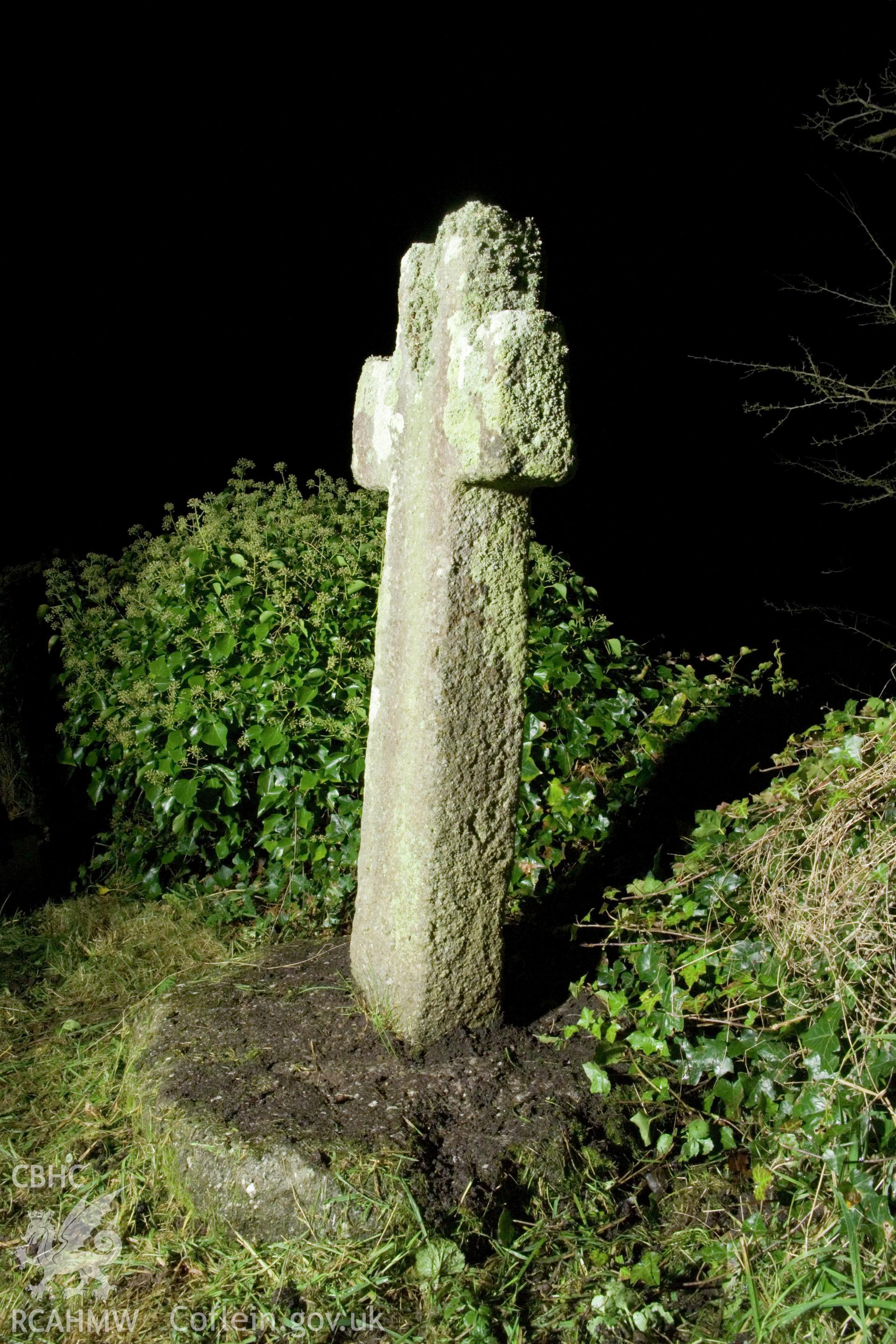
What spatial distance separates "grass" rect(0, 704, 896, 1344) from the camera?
5.76 ft

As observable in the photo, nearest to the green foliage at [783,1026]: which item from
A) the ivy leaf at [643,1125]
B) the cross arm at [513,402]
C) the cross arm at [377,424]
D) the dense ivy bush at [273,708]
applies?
the ivy leaf at [643,1125]

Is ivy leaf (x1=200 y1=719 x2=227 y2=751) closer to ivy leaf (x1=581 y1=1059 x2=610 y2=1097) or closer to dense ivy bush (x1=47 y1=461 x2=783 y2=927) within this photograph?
dense ivy bush (x1=47 y1=461 x2=783 y2=927)

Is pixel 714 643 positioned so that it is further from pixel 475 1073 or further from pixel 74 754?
pixel 475 1073

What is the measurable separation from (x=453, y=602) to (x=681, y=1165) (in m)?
1.32

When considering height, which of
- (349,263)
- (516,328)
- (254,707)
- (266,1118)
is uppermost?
(349,263)

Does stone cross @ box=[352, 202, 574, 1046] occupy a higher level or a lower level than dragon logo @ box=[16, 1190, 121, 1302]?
higher

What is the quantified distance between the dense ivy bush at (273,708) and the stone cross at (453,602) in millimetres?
808

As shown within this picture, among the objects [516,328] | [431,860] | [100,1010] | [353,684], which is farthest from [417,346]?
[100,1010]

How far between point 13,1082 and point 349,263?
4.68m

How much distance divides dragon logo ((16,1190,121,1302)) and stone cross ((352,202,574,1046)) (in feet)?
2.41

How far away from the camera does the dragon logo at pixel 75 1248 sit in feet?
6.30

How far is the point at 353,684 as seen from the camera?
316 cm

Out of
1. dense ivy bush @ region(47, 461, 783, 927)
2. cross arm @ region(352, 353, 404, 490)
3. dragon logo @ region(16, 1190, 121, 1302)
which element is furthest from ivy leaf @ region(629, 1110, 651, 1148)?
cross arm @ region(352, 353, 404, 490)

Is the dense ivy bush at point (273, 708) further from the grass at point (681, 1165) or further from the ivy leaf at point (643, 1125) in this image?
the ivy leaf at point (643, 1125)
